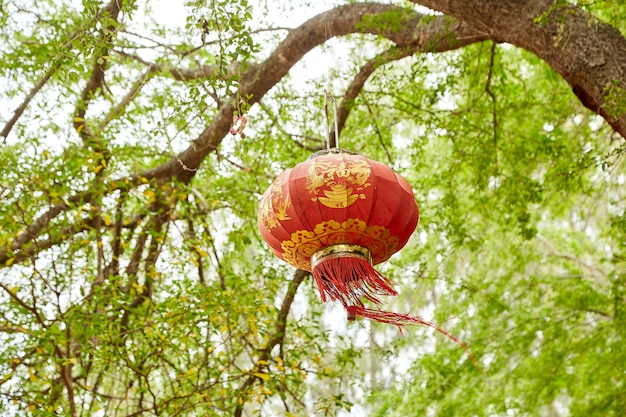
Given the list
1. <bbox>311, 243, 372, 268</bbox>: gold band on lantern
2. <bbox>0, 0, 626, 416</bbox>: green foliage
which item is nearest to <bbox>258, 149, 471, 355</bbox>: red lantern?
<bbox>311, 243, 372, 268</bbox>: gold band on lantern

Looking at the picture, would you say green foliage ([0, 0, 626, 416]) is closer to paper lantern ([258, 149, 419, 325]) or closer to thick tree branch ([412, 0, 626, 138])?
thick tree branch ([412, 0, 626, 138])

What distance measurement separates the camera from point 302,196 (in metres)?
1.68

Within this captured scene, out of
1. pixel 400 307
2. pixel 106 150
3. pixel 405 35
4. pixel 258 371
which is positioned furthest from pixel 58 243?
pixel 400 307

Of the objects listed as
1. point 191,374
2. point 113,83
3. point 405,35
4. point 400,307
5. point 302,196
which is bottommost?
point 302,196

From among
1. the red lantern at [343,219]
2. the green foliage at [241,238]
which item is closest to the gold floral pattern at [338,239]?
the red lantern at [343,219]

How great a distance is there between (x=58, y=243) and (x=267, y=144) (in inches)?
48.5

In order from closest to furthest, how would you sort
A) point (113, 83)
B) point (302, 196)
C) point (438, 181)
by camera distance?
point (302, 196)
point (113, 83)
point (438, 181)

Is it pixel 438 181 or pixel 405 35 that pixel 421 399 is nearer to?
pixel 438 181

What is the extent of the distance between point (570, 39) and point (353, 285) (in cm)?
142

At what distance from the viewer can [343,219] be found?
1664mm

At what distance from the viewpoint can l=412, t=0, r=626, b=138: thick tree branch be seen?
8.22 ft

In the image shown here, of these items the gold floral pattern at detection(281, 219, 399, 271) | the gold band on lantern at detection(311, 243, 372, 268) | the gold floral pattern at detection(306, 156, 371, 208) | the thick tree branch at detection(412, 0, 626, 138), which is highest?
the thick tree branch at detection(412, 0, 626, 138)

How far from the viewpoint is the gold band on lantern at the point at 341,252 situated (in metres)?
1.71

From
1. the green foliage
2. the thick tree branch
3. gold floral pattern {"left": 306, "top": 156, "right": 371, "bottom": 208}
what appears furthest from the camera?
the green foliage
